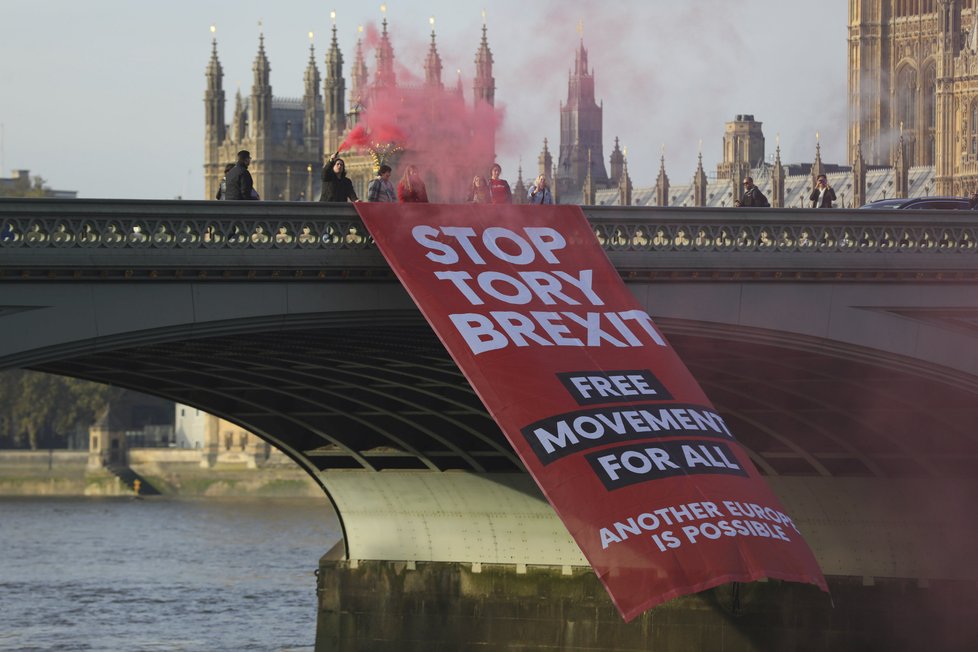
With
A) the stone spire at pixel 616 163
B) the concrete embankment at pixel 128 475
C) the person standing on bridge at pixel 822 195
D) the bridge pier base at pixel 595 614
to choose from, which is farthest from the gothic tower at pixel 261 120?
the person standing on bridge at pixel 822 195

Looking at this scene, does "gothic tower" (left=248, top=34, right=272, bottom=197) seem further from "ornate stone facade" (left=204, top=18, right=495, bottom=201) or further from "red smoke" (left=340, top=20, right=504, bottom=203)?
"red smoke" (left=340, top=20, right=504, bottom=203)

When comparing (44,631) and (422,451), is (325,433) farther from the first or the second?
(44,631)

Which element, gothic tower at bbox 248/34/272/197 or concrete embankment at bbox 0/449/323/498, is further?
gothic tower at bbox 248/34/272/197

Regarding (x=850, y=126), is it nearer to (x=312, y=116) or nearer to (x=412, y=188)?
(x=312, y=116)

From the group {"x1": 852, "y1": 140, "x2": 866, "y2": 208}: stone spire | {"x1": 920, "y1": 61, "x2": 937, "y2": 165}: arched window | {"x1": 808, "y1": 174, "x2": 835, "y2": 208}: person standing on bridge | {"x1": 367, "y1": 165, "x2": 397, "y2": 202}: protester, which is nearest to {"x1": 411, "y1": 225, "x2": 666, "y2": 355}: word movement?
{"x1": 367, "y1": 165, "x2": 397, "y2": 202}: protester

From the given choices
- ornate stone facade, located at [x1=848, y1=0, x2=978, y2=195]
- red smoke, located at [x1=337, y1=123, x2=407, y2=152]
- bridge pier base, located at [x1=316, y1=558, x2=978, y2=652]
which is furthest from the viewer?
ornate stone facade, located at [x1=848, y1=0, x2=978, y2=195]

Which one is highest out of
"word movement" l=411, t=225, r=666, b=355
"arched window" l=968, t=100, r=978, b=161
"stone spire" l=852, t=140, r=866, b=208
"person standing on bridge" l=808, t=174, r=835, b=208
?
"arched window" l=968, t=100, r=978, b=161

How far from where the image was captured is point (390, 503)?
54.6 meters

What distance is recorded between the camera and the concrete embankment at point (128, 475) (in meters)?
147

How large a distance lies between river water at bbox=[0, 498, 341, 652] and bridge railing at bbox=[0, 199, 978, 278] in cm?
2397

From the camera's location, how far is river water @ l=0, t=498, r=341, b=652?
2525 inches

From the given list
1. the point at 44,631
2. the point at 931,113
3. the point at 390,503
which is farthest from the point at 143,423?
the point at 390,503

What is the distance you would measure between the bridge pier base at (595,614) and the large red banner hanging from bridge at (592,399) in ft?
43.2

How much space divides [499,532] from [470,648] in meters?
2.29
